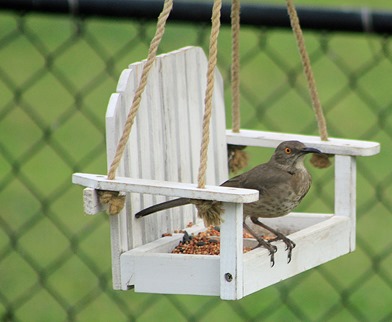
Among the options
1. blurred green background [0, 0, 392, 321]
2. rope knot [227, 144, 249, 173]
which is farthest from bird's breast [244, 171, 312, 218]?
blurred green background [0, 0, 392, 321]

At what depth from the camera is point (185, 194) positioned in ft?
13.5

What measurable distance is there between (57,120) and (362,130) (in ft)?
7.00

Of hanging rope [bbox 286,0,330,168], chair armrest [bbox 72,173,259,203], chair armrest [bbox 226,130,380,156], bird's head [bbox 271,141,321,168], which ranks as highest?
hanging rope [bbox 286,0,330,168]

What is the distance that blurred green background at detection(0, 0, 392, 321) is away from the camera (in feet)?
22.0

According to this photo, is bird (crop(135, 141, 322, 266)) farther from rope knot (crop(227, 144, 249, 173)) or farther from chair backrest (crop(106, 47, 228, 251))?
rope knot (crop(227, 144, 249, 173))

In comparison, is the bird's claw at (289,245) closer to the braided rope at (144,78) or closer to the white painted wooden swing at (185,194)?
the white painted wooden swing at (185,194)

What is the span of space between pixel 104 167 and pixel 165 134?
3.86 metres

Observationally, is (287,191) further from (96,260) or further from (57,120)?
(57,120)

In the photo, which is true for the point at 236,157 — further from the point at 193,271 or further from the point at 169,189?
the point at 169,189

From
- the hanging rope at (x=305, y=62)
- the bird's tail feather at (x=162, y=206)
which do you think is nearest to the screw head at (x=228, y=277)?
the bird's tail feather at (x=162, y=206)

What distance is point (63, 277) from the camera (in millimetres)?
7457

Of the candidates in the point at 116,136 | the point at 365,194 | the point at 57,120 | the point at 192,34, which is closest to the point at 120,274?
the point at 116,136

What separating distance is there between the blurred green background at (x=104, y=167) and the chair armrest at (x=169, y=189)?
65.1 inches

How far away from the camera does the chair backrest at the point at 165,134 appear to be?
4.45m
